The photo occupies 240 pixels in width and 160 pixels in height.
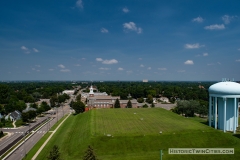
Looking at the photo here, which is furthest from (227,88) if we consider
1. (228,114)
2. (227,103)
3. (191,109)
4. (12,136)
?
(12,136)

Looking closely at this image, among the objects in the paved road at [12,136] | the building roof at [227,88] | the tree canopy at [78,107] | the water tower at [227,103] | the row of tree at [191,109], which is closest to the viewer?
the paved road at [12,136]

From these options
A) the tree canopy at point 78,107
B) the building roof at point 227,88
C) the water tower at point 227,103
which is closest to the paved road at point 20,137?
the tree canopy at point 78,107

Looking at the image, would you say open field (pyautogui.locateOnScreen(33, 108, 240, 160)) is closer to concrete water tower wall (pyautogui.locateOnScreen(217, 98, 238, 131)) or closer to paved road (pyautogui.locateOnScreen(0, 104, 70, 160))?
paved road (pyautogui.locateOnScreen(0, 104, 70, 160))

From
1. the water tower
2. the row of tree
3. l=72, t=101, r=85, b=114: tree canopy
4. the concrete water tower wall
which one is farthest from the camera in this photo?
l=72, t=101, r=85, b=114: tree canopy

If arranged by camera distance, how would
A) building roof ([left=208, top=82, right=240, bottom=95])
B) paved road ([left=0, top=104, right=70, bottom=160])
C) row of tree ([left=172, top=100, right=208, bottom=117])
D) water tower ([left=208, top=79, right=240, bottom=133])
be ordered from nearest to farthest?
paved road ([left=0, top=104, right=70, bottom=160]) < building roof ([left=208, top=82, right=240, bottom=95]) < water tower ([left=208, top=79, right=240, bottom=133]) < row of tree ([left=172, top=100, right=208, bottom=117])

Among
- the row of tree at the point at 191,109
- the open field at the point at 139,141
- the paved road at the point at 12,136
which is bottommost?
the paved road at the point at 12,136

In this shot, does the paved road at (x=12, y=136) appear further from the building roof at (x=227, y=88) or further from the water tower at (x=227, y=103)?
the building roof at (x=227, y=88)

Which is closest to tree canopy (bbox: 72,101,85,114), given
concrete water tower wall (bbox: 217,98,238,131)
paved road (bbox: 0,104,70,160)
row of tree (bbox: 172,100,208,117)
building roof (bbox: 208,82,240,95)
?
paved road (bbox: 0,104,70,160)

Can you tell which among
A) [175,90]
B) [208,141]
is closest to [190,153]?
[208,141]
